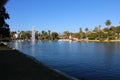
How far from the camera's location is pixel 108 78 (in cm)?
2783

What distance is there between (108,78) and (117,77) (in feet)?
3.88

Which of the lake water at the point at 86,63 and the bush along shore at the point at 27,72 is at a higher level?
the bush along shore at the point at 27,72

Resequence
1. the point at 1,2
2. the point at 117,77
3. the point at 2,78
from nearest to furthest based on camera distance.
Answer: the point at 1,2 < the point at 2,78 < the point at 117,77

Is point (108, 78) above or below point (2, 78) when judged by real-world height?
below

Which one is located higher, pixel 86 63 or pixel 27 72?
pixel 27 72

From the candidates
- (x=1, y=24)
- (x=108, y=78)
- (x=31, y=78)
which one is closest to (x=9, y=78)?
(x=31, y=78)

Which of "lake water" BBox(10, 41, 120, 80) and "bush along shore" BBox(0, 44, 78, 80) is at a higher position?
"bush along shore" BBox(0, 44, 78, 80)

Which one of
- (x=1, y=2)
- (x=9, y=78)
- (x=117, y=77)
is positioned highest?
(x=1, y=2)

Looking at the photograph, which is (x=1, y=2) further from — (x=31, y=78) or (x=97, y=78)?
(x=97, y=78)

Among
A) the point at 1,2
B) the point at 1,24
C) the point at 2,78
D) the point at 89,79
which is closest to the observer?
the point at 1,2

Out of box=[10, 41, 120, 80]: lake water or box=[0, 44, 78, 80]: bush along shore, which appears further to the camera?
box=[10, 41, 120, 80]: lake water

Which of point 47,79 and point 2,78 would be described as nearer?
point 2,78

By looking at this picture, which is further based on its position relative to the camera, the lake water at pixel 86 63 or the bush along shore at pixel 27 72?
the lake water at pixel 86 63

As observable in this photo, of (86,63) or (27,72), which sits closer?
(27,72)
